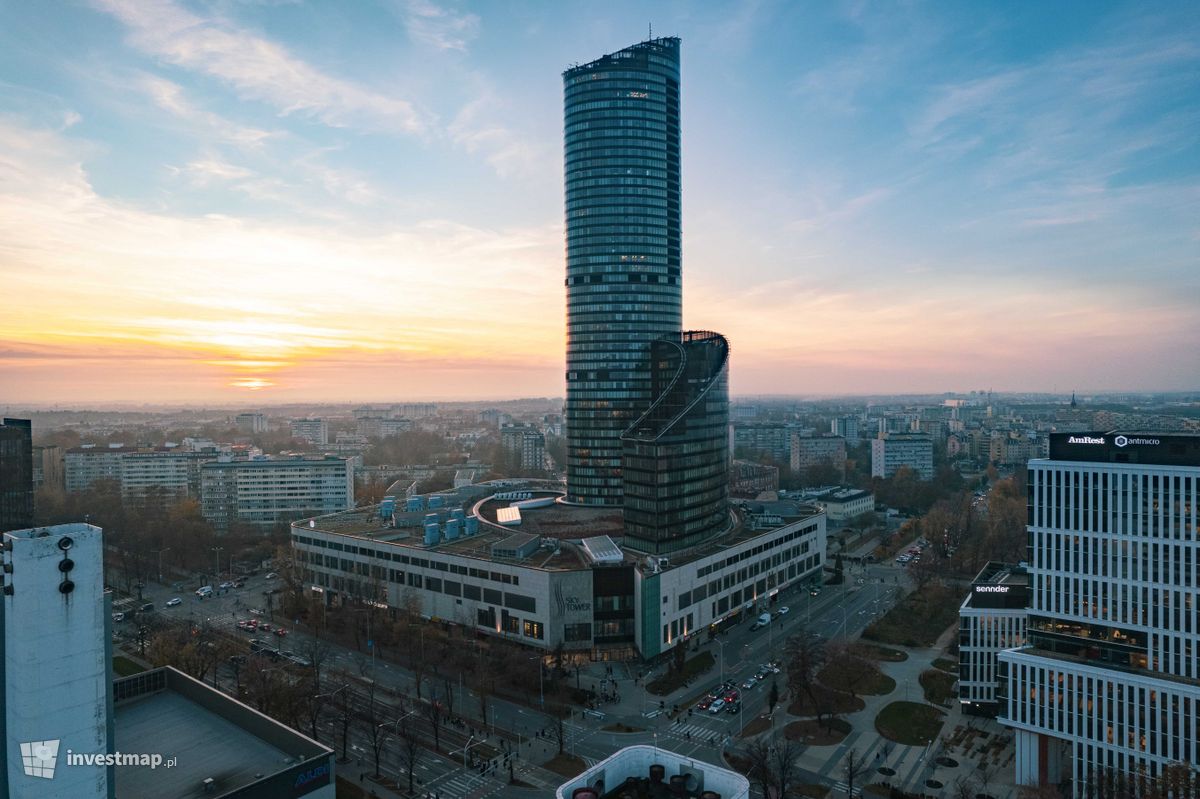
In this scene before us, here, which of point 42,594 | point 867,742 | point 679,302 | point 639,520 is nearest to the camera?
point 42,594

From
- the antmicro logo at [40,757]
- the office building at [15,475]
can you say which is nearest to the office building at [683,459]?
the antmicro logo at [40,757]

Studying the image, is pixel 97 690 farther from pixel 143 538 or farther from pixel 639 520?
pixel 143 538

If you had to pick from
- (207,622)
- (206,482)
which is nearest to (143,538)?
(206,482)

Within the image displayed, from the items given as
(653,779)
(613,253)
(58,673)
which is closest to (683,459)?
(613,253)

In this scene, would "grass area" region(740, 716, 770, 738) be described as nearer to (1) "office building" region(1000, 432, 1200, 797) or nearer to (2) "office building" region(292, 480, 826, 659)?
(2) "office building" region(292, 480, 826, 659)

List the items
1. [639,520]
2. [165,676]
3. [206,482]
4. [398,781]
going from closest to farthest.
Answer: [165,676]
[398,781]
[639,520]
[206,482]

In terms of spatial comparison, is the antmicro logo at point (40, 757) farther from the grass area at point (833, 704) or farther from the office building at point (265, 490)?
the office building at point (265, 490)
